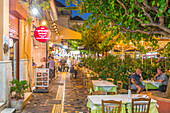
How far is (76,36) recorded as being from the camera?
610 inches

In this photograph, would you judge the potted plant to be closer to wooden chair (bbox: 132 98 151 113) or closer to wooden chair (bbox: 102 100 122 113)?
wooden chair (bbox: 102 100 122 113)

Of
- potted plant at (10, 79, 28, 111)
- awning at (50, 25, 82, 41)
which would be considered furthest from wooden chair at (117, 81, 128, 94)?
awning at (50, 25, 82, 41)

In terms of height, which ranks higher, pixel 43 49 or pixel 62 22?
pixel 62 22

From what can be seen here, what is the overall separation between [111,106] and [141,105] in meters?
1.03

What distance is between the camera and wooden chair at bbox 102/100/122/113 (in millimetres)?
4680

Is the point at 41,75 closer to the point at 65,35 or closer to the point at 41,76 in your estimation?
the point at 41,76

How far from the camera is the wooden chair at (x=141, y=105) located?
16.1ft

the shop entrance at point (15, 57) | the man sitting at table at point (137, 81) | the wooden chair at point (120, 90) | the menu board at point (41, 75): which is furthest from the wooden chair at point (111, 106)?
the menu board at point (41, 75)

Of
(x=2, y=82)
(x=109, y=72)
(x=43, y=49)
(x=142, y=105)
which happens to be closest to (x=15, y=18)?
(x=2, y=82)

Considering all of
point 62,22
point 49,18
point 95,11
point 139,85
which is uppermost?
point 62,22

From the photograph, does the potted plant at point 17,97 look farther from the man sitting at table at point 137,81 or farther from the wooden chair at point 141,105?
the man sitting at table at point 137,81

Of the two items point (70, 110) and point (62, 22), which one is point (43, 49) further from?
point (62, 22)

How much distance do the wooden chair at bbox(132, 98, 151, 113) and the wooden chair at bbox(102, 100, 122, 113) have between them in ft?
1.47

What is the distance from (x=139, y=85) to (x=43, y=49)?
10474 mm
